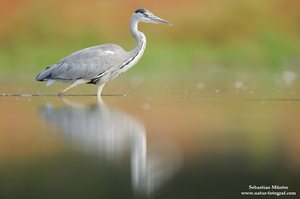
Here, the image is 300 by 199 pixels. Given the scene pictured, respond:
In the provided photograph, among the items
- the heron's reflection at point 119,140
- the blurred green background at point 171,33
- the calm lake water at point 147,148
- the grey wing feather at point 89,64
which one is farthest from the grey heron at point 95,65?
the blurred green background at point 171,33

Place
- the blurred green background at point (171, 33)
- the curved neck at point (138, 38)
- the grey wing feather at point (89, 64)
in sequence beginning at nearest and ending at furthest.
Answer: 1. the grey wing feather at point (89, 64)
2. the curved neck at point (138, 38)
3. the blurred green background at point (171, 33)

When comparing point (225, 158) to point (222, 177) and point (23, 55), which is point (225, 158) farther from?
point (23, 55)

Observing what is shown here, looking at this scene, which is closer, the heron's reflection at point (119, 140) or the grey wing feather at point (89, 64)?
the heron's reflection at point (119, 140)

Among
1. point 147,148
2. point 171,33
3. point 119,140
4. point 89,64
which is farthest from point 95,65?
point 171,33

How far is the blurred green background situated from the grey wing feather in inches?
321

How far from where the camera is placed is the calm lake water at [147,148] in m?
5.60

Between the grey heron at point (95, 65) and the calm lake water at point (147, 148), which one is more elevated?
the grey heron at point (95, 65)

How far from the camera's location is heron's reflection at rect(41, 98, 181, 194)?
20.0 ft

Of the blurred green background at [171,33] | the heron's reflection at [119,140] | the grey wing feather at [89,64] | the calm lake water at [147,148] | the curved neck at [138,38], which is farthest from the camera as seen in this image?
the blurred green background at [171,33]

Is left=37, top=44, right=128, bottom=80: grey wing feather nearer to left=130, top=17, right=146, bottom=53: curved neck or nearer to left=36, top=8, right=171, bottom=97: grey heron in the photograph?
left=36, top=8, right=171, bottom=97: grey heron

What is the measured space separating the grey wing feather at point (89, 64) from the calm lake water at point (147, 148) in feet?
3.50

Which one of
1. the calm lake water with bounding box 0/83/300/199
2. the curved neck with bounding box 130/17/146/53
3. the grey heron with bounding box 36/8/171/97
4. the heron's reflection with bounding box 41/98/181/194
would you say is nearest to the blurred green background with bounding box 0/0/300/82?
the curved neck with bounding box 130/17/146/53

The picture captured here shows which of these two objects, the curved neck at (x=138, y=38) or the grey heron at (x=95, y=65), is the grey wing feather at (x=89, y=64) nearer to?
the grey heron at (x=95, y=65)

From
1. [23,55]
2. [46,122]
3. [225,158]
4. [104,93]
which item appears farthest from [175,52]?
[225,158]
